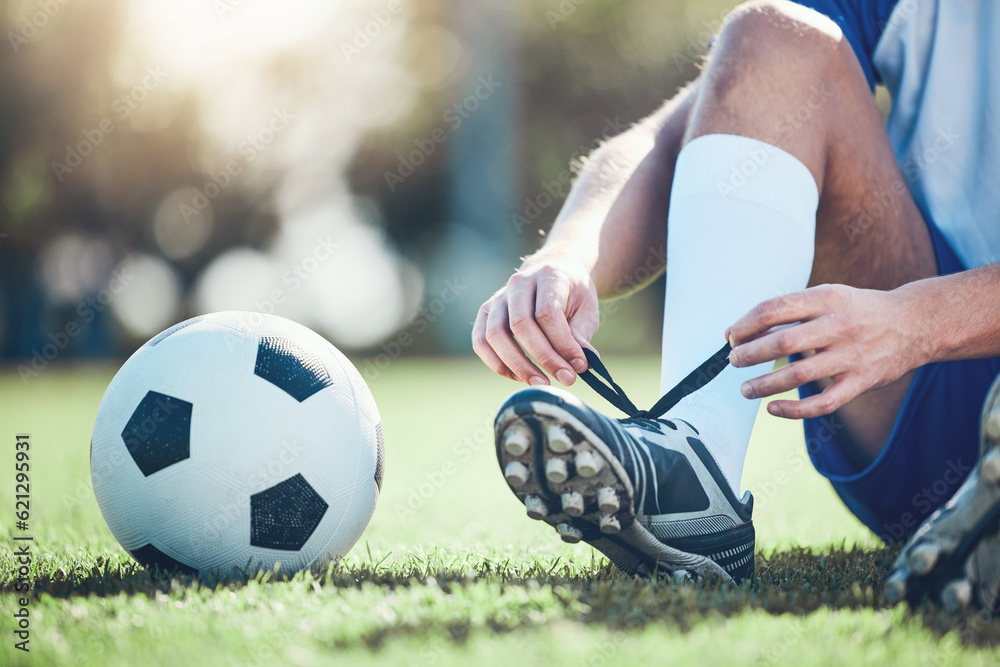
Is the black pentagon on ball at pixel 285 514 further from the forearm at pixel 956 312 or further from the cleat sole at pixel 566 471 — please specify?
the forearm at pixel 956 312

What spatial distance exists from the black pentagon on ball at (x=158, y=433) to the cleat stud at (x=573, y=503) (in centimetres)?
72

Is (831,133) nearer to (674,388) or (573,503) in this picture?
(674,388)

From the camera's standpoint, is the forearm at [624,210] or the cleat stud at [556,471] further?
the forearm at [624,210]

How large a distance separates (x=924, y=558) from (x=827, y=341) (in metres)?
0.35

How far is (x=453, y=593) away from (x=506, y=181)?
A: 1984cm

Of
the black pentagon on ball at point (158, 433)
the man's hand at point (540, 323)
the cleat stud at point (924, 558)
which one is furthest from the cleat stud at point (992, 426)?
the black pentagon on ball at point (158, 433)

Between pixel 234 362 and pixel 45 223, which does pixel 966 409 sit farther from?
pixel 45 223

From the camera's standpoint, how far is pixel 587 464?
46.4 inches

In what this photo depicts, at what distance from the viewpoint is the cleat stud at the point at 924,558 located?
1.09 m

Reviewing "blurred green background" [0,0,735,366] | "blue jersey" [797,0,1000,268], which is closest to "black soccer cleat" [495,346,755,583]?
"blue jersey" [797,0,1000,268]

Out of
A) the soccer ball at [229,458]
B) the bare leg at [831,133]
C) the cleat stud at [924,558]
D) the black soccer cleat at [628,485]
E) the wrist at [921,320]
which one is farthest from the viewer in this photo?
the bare leg at [831,133]

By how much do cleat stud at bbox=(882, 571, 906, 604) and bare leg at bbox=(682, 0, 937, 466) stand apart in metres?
0.64

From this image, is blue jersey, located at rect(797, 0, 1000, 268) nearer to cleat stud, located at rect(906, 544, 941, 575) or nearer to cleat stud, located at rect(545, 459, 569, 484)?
cleat stud, located at rect(906, 544, 941, 575)

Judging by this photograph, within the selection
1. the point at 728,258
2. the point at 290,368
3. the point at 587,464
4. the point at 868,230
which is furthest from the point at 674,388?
the point at 290,368
